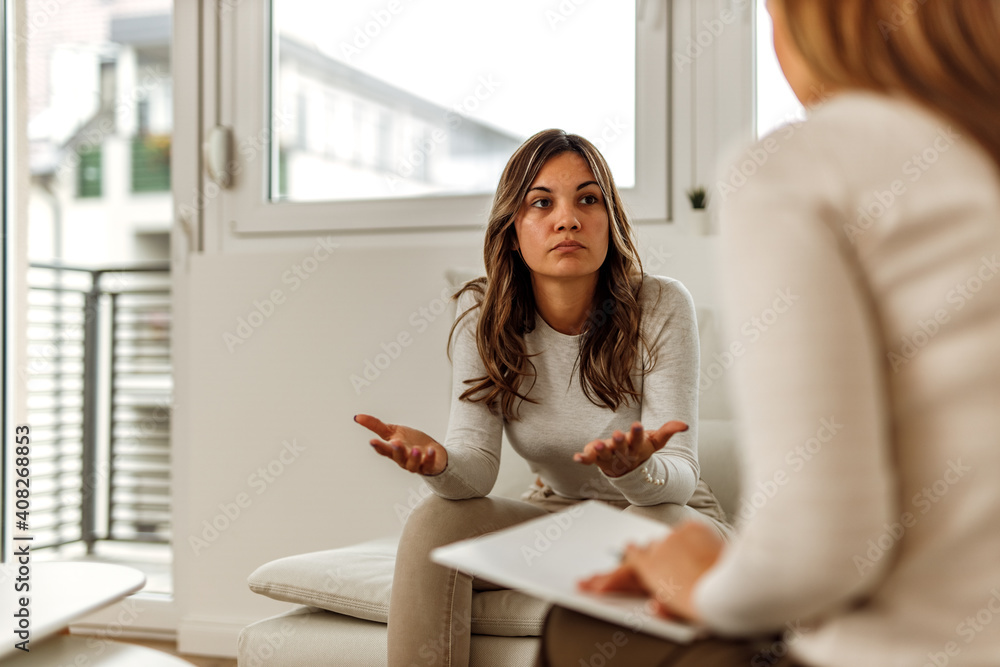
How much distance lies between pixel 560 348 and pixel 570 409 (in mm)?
124

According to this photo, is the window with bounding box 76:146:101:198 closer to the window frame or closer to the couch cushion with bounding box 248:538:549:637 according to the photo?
the window frame

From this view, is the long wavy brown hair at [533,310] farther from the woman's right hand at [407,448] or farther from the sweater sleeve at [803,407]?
the sweater sleeve at [803,407]

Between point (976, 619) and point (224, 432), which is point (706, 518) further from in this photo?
point (224, 432)

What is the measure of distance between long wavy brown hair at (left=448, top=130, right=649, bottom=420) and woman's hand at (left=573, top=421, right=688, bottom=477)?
440 mm

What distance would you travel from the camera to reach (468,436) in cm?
152

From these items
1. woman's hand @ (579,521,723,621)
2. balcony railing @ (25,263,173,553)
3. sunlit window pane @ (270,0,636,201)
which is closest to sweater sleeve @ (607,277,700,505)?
woman's hand @ (579,521,723,621)

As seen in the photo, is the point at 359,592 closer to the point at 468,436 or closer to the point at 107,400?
the point at 468,436

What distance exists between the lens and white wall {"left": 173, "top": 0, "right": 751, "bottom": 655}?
2.30 m

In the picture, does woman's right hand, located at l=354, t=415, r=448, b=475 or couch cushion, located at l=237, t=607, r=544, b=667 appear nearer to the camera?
woman's right hand, located at l=354, t=415, r=448, b=475

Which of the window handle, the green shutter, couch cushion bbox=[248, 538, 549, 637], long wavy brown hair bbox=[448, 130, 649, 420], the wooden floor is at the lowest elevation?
the wooden floor

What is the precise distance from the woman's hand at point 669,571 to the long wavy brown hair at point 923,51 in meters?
0.34

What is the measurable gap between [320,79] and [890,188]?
2.26 metres

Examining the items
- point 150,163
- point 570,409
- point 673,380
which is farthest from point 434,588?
point 150,163

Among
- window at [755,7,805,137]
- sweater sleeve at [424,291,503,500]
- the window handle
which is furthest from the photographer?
the window handle
